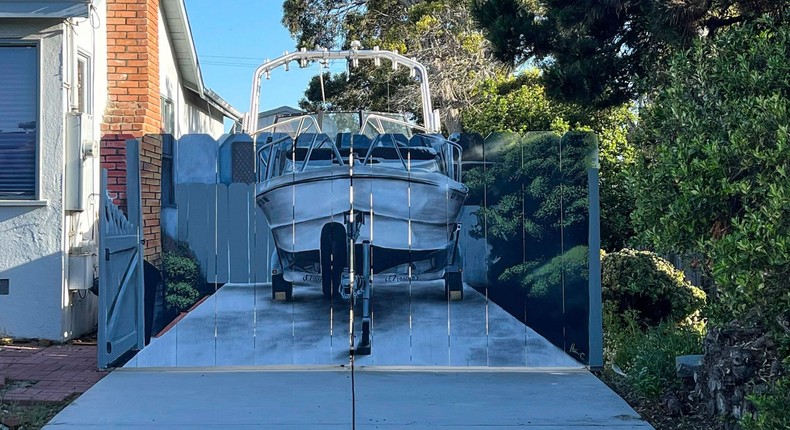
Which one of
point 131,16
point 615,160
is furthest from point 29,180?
point 615,160

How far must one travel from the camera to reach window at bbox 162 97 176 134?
12945mm

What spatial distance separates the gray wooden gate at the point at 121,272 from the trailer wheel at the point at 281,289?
1276 millimetres

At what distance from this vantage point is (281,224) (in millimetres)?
8047

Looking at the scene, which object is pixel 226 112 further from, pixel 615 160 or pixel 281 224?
pixel 281 224

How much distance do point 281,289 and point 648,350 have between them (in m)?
3.41

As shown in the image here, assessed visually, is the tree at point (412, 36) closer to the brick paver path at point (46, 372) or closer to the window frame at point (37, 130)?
the window frame at point (37, 130)

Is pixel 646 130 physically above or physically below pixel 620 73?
below

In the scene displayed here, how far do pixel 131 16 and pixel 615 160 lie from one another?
25.6 feet

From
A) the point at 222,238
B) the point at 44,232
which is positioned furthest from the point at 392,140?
the point at 44,232

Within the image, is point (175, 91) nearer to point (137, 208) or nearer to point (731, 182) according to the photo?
point (137, 208)

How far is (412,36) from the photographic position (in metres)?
23.2

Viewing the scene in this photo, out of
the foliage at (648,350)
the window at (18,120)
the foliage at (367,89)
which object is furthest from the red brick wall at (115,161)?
the foliage at (367,89)

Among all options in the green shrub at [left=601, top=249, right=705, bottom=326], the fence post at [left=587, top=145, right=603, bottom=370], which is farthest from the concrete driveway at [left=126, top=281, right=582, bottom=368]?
the green shrub at [left=601, top=249, right=705, bottom=326]

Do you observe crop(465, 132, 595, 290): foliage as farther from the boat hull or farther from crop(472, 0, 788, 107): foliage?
crop(472, 0, 788, 107): foliage
